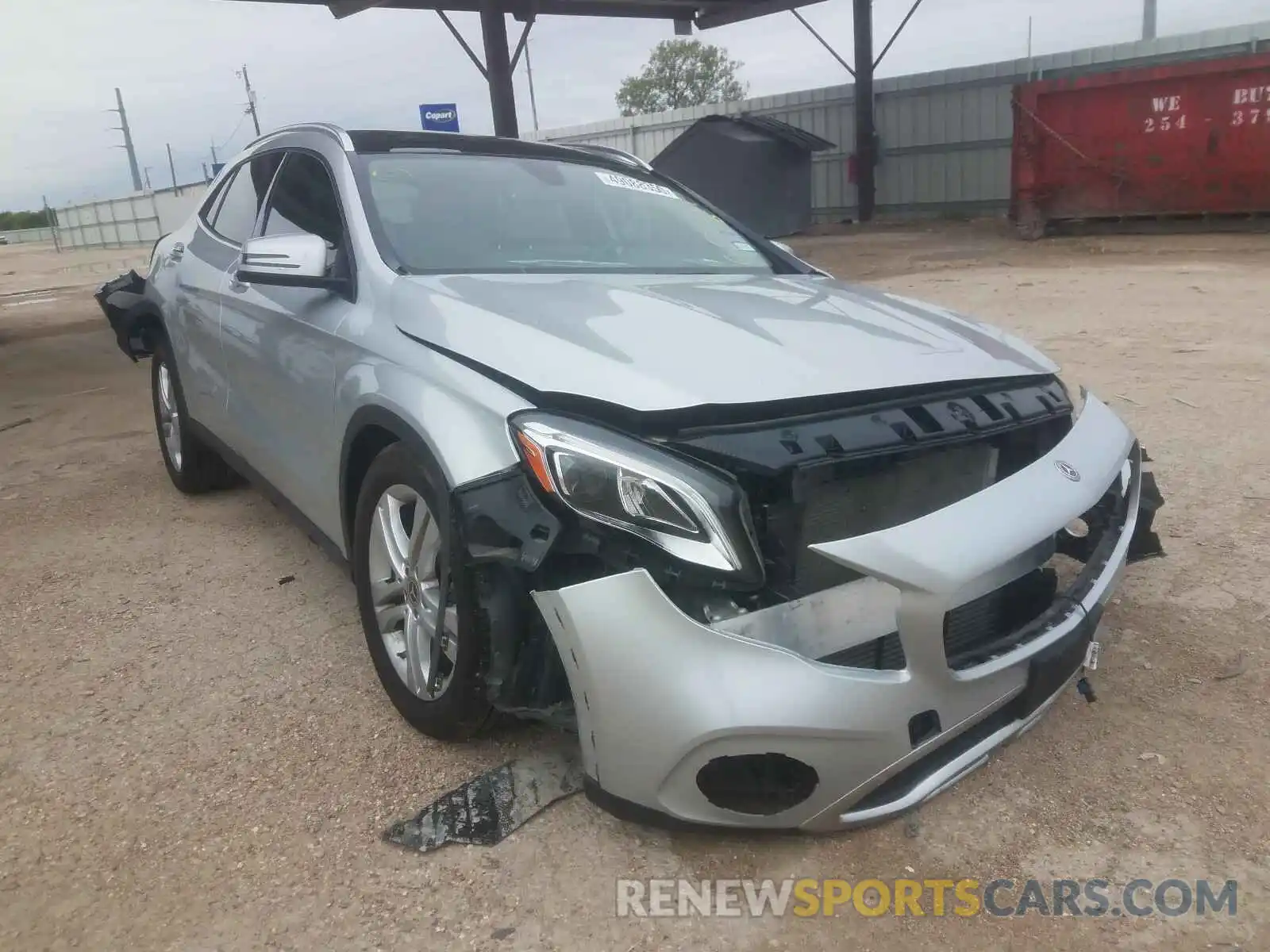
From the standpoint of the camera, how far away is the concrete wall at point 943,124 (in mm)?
16516

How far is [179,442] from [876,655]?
3669mm

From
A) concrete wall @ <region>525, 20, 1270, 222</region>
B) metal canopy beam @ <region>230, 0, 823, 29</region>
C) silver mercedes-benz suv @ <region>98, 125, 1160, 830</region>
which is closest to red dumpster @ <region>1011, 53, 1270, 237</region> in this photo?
concrete wall @ <region>525, 20, 1270, 222</region>

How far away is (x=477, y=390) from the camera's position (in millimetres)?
2076

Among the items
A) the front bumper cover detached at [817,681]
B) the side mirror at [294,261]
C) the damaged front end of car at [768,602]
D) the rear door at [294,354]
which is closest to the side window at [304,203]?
the rear door at [294,354]

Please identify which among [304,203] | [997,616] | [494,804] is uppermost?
[304,203]

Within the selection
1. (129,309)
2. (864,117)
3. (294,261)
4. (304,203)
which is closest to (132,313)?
(129,309)

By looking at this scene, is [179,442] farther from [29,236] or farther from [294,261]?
[29,236]

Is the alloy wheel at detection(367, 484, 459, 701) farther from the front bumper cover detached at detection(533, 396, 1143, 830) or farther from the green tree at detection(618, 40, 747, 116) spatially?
the green tree at detection(618, 40, 747, 116)

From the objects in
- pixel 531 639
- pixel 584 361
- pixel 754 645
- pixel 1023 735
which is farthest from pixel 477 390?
pixel 1023 735

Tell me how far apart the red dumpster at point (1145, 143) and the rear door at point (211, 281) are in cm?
1286

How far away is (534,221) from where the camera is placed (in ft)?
9.88

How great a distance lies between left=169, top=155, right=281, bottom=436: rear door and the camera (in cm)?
363

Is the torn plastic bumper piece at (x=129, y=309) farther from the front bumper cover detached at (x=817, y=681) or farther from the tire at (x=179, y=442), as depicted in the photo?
the front bumper cover detached at (x=817, y=681)

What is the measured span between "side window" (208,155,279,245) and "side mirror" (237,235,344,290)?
0.98 m
